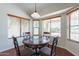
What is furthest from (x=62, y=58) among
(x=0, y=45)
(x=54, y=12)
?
(x=54, y=12)

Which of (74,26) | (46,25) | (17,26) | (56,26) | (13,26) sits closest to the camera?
(74,26)

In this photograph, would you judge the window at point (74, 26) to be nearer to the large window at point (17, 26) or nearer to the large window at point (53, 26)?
the large window at point (53, 26)

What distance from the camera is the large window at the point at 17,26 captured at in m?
4.93

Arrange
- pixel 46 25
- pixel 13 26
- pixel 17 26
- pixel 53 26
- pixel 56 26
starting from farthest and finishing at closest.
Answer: pixel 46 25 → pixel 53 26 → pixel 56 26 → pixel 17 26 → pixel 13 26

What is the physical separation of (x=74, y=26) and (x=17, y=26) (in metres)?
3.10

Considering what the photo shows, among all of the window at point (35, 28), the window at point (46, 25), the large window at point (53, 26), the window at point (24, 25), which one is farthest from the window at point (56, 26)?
the window at point (24, 25)

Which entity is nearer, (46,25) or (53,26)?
(53,26)

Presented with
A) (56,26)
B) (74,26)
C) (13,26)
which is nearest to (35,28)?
(56,26)

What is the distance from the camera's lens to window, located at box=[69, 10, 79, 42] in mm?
3753

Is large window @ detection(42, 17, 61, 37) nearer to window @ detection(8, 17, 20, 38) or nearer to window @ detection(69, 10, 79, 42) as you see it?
window @ detection(69, 10, 79, 42)

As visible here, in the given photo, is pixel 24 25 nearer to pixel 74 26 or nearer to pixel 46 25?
pixel 46 25

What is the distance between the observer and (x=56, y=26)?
5.83 m

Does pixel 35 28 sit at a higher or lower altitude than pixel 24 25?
lower

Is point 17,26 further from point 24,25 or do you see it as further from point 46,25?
point 46,25
